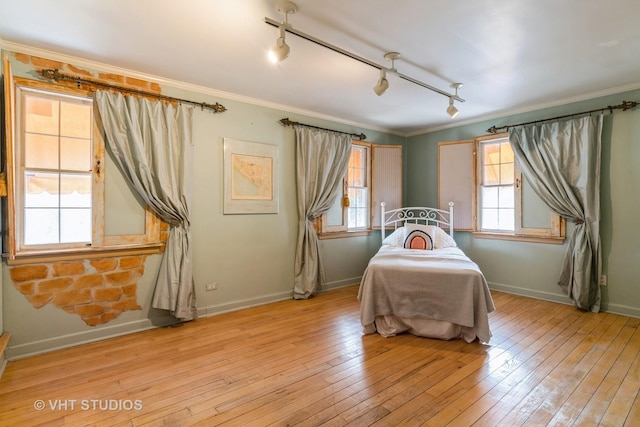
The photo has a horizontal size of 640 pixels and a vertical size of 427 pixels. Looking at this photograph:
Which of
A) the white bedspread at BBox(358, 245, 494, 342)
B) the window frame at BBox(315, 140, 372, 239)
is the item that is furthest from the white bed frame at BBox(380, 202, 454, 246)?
the white bedspread at BBox(358, 245, 494, 342)

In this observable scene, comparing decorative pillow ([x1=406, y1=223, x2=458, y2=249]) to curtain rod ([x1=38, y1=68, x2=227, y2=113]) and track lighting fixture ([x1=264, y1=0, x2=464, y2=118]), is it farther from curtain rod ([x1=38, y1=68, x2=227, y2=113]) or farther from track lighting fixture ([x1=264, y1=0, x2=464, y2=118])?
curtain rod ([x1=38, y1=68, x2=227, y2=113])

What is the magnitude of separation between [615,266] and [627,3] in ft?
9.69

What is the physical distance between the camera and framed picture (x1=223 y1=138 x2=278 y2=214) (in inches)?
150

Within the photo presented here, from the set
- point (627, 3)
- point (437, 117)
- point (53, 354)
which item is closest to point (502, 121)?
point (437, 117)

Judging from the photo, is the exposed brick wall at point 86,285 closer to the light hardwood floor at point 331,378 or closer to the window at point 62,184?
the window at point 62,184

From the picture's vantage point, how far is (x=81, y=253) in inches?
114

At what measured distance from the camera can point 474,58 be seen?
110 inches

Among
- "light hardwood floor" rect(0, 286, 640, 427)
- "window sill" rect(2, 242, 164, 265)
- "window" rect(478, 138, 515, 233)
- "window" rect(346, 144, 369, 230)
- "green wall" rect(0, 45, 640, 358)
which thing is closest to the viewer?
"light hardwood floor" rect(0, 286, 640, 427)

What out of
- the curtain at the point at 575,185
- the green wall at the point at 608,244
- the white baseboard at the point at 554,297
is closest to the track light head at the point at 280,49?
the green wall at the point at 608,244

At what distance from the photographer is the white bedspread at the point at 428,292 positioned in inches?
114

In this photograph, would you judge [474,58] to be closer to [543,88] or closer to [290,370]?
[543,88]

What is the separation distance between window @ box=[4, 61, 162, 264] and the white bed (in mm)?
2483

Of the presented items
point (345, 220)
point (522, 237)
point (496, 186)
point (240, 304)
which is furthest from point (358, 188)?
point (240, 304)

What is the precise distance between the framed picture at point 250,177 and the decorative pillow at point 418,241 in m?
1.84
